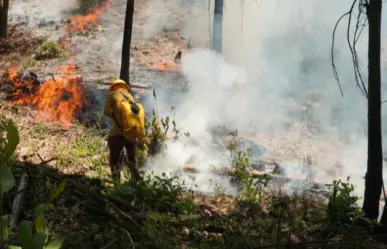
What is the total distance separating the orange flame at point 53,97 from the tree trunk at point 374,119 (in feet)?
21.8

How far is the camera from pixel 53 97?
35.4 feet

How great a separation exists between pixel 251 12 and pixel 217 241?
60.5ft

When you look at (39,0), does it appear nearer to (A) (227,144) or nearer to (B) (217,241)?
(A) (227,144)

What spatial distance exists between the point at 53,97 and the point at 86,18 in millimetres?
7590

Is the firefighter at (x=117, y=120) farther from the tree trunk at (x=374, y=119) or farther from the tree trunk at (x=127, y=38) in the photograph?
the tree trunk at (x=374, y=119)

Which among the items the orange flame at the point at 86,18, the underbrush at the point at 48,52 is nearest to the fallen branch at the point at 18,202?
the underbrush at the point at 48,52

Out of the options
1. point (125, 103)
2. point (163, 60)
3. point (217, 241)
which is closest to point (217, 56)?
point (163, 60)

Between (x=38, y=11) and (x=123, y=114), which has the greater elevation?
(x=38, y=11)

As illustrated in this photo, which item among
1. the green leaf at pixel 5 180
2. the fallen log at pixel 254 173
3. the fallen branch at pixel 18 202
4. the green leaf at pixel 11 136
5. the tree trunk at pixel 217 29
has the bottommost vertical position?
the fallen log at pixel 254 173

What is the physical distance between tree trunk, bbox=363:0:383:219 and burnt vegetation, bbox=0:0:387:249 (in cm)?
1

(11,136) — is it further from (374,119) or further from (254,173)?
(254,173)

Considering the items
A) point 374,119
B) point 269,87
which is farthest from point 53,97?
point 374,119

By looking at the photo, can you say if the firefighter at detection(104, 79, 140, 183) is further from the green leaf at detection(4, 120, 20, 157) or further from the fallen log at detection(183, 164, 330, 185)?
the green leaf at detection(4, 120, 20, 157)

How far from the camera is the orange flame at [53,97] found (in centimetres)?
1033
